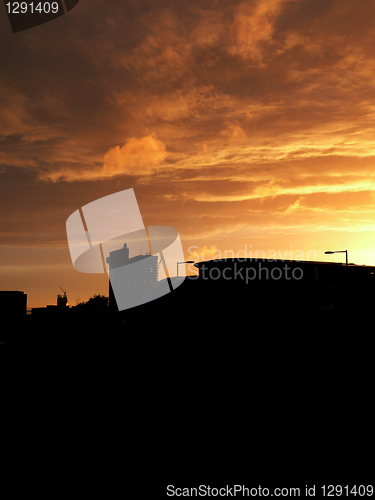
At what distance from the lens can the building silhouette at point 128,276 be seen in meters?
108

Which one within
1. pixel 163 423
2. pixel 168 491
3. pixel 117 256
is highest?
pixel 117 256

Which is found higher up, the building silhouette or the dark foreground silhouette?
the building silhouette

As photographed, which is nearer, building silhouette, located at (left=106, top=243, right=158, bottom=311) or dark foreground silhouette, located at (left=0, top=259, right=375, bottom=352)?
dark foreground silhouette, located at (left=0, top=259, right=375, bottom=352)

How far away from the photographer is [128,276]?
142375 millimetres

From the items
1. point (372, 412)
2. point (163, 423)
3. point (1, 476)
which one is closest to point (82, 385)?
point (163, 423)

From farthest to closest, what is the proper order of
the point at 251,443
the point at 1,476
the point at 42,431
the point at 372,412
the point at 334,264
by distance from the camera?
the point at 334,264
the point at 372,412
the point at 42,431
the point at 251,443
the point at 1,476

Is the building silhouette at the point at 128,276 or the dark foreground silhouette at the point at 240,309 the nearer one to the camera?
the dark foreground silhouette at the point at 240,309

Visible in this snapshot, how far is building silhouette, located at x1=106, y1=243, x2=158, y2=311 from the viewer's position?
108475 mm

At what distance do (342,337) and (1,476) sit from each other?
25.8 m

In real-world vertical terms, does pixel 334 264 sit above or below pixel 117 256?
below

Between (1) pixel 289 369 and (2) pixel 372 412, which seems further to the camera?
(1) pixel 289 369

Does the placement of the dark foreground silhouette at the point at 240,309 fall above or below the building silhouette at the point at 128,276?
below

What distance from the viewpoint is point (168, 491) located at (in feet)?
27.1

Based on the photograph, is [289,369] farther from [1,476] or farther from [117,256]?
[117,256]
